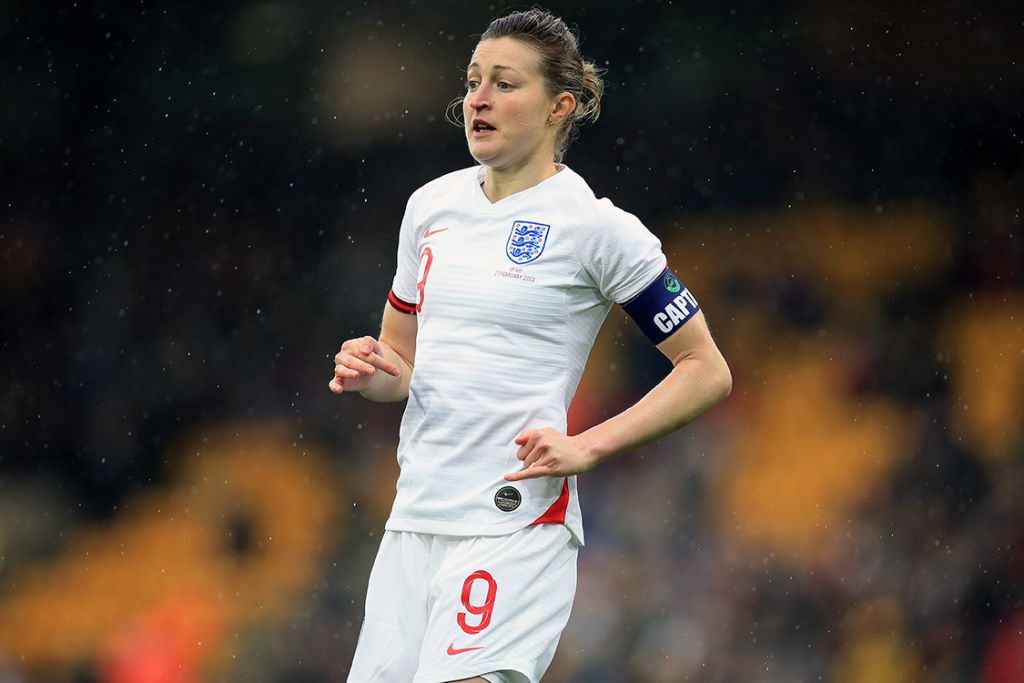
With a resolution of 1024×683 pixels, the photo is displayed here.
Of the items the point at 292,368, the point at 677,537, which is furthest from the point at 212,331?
the point at 677,537

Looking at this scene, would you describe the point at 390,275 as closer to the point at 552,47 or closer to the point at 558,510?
the point at 552,47

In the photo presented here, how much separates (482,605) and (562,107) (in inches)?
38.4

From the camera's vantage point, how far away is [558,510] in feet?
8.26

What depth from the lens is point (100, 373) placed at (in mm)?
6652

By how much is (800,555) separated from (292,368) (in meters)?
2.59

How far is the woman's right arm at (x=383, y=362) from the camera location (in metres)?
2.45

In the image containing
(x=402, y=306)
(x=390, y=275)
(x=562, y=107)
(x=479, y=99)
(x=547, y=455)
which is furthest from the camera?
(x=390, y=275)

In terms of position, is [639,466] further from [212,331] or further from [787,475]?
[212,331]

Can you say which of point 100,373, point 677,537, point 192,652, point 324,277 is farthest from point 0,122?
point 677,537

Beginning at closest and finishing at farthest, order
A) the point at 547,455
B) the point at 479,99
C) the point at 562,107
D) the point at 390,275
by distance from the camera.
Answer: the point at 547,455, the point at 479,99, the point at 562,107, the point at 390,275

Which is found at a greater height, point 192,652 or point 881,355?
point 881,355

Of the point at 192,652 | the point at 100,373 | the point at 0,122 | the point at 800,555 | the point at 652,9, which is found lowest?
the point at 192,652

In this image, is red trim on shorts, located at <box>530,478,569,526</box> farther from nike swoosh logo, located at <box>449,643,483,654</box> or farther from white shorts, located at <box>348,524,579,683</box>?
nike swoosh logo, located at <box>449,643,483,654</box>

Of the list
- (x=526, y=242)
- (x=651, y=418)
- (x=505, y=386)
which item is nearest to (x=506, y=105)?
(x=526, y=242)
